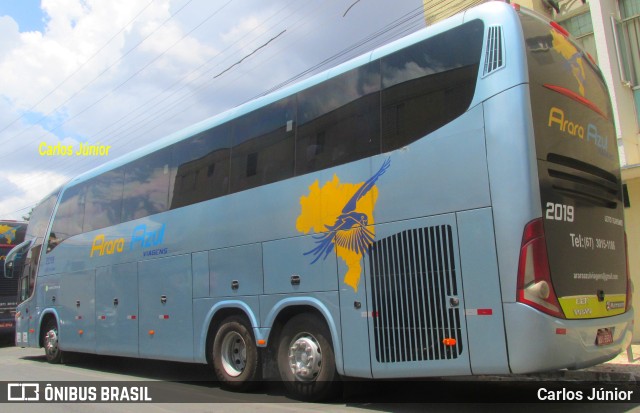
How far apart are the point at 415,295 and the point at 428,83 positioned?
2.34 meters

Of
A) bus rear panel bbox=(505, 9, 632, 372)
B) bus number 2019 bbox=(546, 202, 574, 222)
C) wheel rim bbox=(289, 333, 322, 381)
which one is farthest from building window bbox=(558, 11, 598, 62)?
wheel rim bbox=(289, 333, 322, 381)

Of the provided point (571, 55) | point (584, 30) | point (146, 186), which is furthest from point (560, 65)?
point (146, 186)

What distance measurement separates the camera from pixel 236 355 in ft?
26.6

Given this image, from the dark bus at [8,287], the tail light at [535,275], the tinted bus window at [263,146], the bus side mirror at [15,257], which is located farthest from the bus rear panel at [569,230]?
the dark bus at [8,287]

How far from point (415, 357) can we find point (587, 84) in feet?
12.4

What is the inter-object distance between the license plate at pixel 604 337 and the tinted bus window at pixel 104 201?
8.82m

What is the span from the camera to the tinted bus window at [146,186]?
Answer: 966cm

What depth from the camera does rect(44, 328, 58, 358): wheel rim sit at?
12.8 meters

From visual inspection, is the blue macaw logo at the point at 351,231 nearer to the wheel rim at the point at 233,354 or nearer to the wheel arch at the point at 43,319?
the wheel rim at the point at 233,354

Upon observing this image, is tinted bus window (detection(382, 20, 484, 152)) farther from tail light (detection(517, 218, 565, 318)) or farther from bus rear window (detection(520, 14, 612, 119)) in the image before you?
tail light (detection(517, 218, 565, 318))

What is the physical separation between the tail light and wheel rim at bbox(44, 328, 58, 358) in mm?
11643

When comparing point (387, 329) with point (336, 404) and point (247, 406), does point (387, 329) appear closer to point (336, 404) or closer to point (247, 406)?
point (336, 404)

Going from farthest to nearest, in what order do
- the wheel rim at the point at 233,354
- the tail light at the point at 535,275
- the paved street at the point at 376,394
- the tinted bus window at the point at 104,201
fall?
1. the tinted bus window at the point at 104,201
2. the wheel rim at the point at 233,354
3. the paved street at the point at 376,394
4. the tail light at the point at 535,275

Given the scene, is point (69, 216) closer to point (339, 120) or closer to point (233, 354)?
point (233, 354)
